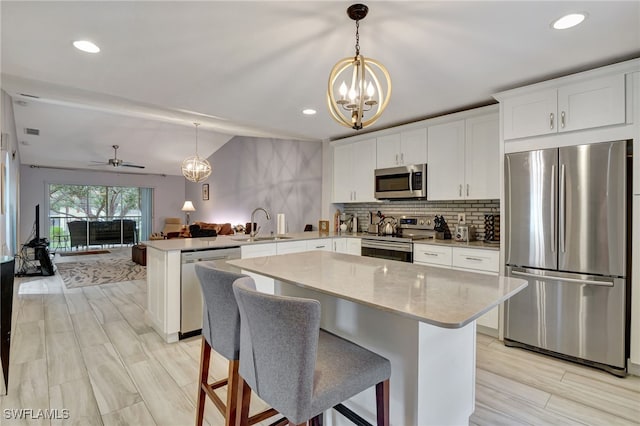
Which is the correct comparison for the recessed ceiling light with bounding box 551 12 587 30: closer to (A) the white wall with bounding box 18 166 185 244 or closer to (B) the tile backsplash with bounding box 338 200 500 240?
(B) the tile backsplash with bounding box 338 200 500 240

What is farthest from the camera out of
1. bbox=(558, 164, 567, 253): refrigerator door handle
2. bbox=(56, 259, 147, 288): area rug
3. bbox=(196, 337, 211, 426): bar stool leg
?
bbox=(56, 259, 147, 288): area rug

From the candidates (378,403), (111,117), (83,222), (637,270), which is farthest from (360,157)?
(83,222)

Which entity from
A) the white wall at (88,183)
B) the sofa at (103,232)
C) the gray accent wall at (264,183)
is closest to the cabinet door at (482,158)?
the gray accent wall at (264,183)

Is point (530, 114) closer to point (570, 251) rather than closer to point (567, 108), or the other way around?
point (567, 108)

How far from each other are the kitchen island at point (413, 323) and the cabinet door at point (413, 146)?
2431 millimetres

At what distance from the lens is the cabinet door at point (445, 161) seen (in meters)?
3.57

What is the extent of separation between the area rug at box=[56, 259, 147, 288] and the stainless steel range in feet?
13.6

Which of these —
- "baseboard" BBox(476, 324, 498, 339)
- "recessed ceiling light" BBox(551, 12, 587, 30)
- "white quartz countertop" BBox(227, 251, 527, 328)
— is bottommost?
"baseboard" BBox(476, 324, 498, 339)

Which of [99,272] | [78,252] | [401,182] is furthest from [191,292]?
[78,252]

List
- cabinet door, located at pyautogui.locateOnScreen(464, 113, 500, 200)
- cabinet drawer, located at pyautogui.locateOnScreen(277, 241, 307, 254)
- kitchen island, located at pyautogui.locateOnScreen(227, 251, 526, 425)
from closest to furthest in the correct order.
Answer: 1. kitchen island, located at pyautogui.locateOnScreen(227, 251, 526, 425)
2. cabinet door, located at pyautogui.locateOnScreen(464, 113, 500, 200)
3. cabinet drawer, located at pyautogui.locateOnScreen(277, 241, 307, 254)

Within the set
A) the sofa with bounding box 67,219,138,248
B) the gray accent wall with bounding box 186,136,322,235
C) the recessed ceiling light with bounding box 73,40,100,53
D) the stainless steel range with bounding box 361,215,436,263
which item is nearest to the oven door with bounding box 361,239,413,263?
the stainless steel range with bounding box 361,215,436,263

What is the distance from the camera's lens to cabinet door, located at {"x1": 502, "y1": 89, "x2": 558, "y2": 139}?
2676 millimetres

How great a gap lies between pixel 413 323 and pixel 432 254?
2285 millimetres

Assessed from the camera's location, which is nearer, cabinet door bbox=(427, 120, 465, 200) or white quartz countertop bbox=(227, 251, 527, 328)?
white quartz countertop bbox=(227, 251, 527, 328)
